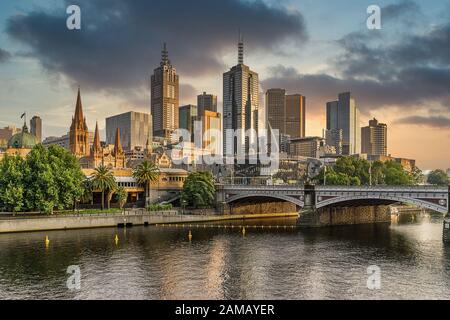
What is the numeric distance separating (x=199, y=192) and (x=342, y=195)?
43.2m

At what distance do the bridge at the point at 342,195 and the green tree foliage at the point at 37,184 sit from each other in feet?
152

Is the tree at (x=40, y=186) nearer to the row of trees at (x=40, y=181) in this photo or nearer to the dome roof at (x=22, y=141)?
the row of trees at (x=40, y=181)

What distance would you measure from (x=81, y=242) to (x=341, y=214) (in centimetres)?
6710

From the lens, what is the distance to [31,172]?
4126 inches

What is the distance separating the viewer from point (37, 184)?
104m

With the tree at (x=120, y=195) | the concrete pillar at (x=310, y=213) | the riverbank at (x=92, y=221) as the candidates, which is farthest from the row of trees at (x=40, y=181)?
the concrete pillar at (x=310, y=213)

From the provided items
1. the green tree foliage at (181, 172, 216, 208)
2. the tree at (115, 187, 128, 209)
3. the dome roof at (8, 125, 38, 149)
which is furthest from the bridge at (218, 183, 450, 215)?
the dome roof at (8, 125, 38, 149)

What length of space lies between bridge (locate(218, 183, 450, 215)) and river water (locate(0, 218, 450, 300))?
8.02 metres

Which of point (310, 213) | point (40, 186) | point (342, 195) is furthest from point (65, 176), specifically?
point (342, 195)

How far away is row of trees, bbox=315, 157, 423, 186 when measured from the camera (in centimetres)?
14140

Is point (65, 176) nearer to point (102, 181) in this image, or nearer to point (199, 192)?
point (102, 181)
